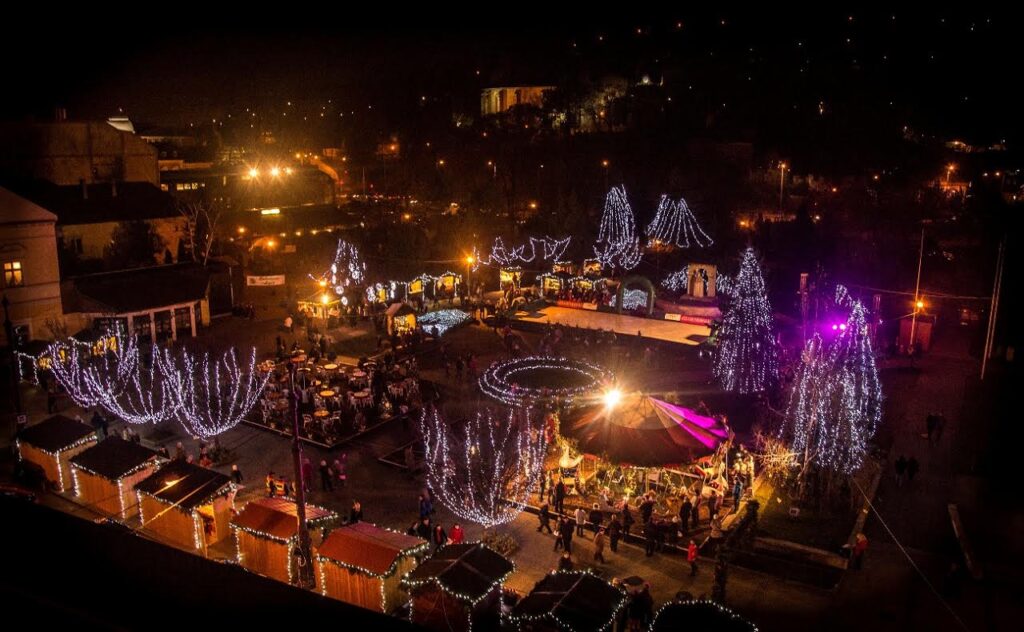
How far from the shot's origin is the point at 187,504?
557 inches

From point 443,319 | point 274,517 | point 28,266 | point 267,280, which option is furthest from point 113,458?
point 267,280

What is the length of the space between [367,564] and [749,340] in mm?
14612

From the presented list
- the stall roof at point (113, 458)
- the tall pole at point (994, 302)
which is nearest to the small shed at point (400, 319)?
the stall roof at point (113, 458)

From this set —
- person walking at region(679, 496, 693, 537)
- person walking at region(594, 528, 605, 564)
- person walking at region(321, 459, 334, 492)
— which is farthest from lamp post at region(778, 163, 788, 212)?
person walking at region(321, 459, 334, 492)

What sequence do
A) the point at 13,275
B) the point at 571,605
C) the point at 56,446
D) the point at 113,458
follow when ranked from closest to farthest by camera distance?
the point at 571,605, the point at 113,458, the point at 56,446, the point at 13,275

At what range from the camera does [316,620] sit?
1.94m

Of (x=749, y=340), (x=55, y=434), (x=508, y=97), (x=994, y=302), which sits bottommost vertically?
(x=55, y=434)

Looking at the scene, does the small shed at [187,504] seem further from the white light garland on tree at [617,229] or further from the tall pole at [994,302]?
the white light garland on tree at [617,229]

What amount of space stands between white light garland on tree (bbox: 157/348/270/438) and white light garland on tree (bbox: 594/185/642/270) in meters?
21.7

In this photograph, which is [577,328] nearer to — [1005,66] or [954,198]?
[954,198]

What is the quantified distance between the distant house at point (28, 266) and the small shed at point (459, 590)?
2160 cm

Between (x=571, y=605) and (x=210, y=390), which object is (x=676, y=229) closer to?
(x=210, y=390)

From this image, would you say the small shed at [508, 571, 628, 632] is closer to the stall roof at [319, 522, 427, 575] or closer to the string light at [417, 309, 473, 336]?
the stall roof at [319, 522, 427, 575]

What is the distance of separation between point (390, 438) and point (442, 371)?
18.9 ft
